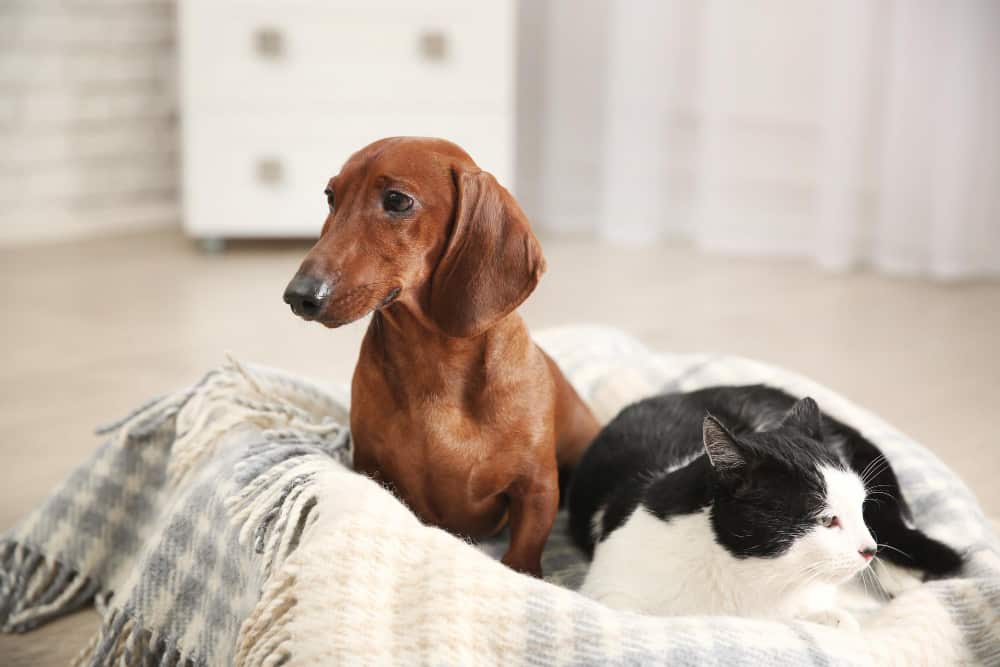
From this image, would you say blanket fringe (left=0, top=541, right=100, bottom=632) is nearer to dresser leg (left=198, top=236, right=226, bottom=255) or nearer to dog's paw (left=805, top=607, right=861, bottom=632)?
dog's paw (left=805, top=607, right=861, bottom=632)

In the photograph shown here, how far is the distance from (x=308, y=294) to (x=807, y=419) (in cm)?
50

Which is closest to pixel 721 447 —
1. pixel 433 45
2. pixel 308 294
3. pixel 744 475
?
pixel 744 475

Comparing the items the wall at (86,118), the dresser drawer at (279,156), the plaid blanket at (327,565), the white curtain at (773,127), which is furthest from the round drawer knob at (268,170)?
the plaid blanket at (327,565)

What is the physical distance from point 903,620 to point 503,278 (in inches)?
19.1

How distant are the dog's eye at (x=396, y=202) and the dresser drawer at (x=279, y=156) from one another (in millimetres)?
1995

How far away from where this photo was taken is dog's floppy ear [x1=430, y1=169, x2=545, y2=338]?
3.47ft

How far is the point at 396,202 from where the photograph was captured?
1.03 m

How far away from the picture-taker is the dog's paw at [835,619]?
108cm

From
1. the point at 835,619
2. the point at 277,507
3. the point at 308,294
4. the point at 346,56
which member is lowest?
the point at 835,619

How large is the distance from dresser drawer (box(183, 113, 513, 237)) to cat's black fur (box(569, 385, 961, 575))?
1.76 meters

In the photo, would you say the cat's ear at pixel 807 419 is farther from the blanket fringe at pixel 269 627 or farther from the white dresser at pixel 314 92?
the white dresser at pixel 314 92

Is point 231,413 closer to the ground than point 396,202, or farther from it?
closer to the ground

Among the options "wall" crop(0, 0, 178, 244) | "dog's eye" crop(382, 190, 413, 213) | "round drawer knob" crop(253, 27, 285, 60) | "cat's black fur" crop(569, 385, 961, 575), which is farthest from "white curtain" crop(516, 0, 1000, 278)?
"dog's eye" crop(382, 190, 413, 213)

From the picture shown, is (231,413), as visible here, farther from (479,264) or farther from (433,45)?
(433,45)
